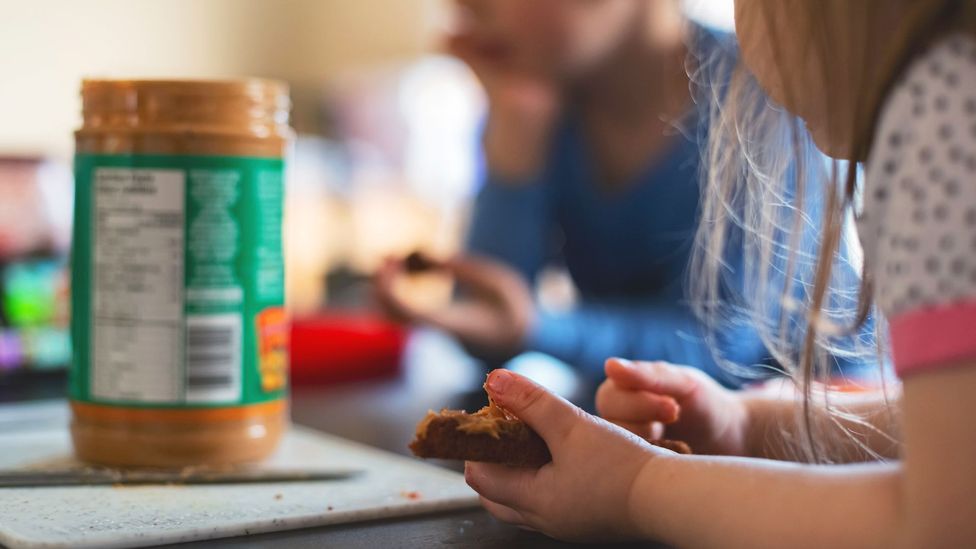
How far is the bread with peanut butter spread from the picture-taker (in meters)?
0.50

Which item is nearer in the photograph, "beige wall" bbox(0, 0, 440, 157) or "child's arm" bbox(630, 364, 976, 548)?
"child's arm" bbox(630, 364, 976, 548)

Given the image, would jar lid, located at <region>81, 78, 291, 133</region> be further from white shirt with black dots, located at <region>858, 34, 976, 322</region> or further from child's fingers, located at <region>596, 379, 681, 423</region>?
white shirt with black dots, located at <region>858, 34, 976, 322</region>

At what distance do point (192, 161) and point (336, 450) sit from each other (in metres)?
0.22

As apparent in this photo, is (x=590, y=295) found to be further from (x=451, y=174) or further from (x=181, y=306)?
(x=451, y=174)

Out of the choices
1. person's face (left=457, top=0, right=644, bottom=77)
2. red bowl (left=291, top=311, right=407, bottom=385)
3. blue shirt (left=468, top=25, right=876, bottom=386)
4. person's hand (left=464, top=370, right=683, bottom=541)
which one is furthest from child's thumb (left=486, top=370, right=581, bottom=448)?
person's face (left=457, top=0, right=644, bottom=77)

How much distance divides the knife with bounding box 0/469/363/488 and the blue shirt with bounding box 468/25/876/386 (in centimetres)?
79

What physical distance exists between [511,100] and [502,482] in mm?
Result: 1209

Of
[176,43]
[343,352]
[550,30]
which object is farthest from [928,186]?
[176,43]

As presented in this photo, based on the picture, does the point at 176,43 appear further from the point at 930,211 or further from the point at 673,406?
the point at 930,211

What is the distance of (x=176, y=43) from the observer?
11.0 feet

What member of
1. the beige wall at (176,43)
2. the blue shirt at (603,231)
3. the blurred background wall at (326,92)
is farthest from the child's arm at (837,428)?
the beige wall at (176,43)

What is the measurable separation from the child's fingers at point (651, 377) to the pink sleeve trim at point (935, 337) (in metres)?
0.22

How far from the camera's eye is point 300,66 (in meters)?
3.69

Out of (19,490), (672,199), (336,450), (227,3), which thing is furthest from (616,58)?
(227,3)
